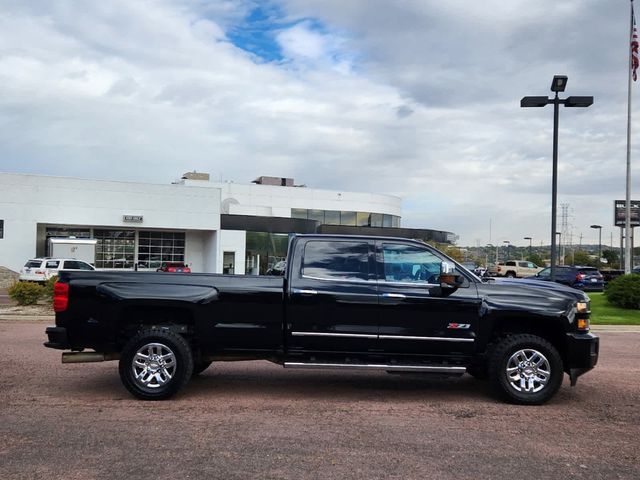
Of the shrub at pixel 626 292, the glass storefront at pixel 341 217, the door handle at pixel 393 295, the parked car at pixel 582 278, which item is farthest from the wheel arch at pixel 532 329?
the glass storefront at pixel 341 217

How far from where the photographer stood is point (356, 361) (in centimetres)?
721

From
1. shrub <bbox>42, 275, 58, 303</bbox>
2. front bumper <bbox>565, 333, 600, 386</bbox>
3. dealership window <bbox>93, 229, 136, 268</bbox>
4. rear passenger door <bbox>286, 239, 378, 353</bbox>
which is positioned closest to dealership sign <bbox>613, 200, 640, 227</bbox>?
dealership window <bbox>93, 229, 136, 268</bbox>

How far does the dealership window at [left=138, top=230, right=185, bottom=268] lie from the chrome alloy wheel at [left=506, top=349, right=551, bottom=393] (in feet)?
Result: 126

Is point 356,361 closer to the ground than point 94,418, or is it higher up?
higher up

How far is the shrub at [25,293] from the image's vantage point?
1953 cm

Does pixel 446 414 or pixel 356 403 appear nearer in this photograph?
pixel 446 414

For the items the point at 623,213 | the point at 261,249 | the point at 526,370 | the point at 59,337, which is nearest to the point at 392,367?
the point at 526,370

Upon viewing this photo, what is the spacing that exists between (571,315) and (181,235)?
131 ft

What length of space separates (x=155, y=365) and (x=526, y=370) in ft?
13.9

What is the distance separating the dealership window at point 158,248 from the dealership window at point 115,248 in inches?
26.3

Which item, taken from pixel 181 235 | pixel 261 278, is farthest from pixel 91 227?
pixel 261 278

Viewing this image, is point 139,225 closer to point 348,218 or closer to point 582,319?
point 348,218

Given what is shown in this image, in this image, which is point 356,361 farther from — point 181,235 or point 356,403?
point 181,235

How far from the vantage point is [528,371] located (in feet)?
23.4
